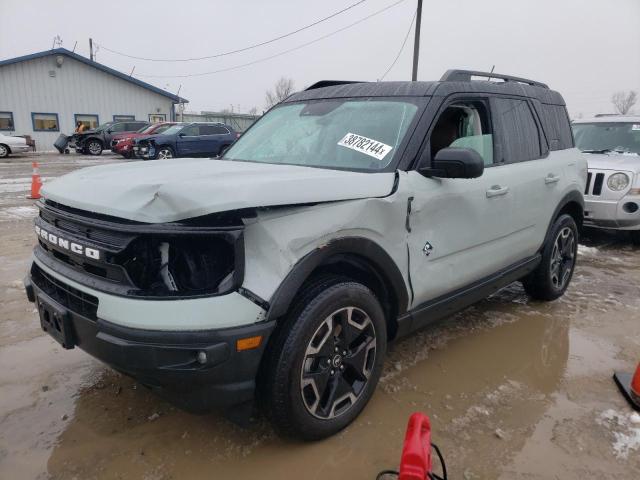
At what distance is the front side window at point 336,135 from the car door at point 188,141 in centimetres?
1530

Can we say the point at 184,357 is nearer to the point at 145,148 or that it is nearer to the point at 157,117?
the point at 145,148

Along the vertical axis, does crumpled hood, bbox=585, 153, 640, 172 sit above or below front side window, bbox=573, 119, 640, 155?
below

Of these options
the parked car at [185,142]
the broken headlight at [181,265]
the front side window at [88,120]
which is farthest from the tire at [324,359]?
the front side window at [88,120]

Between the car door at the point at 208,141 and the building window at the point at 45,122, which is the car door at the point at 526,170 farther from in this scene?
the building window at the point at 45,122

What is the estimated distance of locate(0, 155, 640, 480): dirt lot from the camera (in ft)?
7.73

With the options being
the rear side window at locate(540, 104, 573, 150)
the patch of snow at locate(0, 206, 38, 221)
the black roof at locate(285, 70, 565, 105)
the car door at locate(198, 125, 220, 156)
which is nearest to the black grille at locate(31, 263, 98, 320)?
→ the black roof at locate(285, 70, 565, 105)

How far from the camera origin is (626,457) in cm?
243

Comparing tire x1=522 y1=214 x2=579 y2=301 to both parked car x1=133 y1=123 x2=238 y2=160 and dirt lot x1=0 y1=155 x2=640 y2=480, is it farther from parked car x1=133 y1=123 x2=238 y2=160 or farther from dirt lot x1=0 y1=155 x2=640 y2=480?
parked car x1=133 y1=123 x2=238 y2=160

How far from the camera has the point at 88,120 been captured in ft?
97.4

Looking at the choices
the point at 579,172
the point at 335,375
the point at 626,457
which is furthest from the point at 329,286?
the point at 579,172

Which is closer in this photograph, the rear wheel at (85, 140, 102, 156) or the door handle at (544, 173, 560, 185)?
the door handle at (544, 173, 560, 185)

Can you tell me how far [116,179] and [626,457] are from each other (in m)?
2.91

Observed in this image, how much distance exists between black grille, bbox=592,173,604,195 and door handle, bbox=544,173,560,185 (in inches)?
118

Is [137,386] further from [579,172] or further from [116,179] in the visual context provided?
[579,172]
